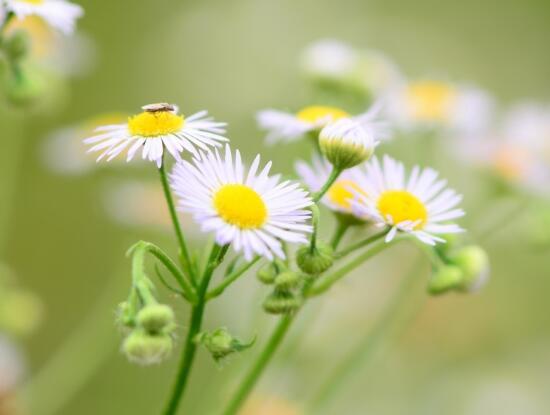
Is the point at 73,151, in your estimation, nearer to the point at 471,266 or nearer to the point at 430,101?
the point at 430,101

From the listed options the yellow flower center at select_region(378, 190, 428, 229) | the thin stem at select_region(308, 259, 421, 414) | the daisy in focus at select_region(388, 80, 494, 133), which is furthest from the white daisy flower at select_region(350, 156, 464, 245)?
the daisy in focus at select_region(388, 80, 494, 133)

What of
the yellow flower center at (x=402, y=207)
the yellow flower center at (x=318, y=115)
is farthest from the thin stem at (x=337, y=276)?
the yellow flower center at (x=318, y=115)

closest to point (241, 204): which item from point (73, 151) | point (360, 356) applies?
point (360, 356)

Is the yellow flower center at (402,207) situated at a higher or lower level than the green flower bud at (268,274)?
higher

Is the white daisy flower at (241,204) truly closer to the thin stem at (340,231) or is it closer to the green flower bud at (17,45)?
the thin stem at (340,231)

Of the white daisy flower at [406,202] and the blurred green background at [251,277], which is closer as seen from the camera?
the white daisy flower at [406,202]

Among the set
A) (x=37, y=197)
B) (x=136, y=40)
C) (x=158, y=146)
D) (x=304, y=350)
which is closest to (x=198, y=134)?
(x=158, y=146)

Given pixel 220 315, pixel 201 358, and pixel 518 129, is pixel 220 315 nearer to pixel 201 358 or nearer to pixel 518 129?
pixel 201 358
